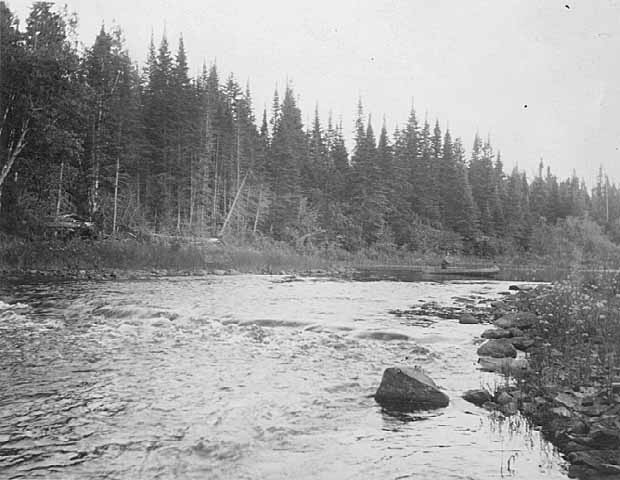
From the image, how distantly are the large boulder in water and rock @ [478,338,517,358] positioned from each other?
3.06 metres

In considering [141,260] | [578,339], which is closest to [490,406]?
[578,339]

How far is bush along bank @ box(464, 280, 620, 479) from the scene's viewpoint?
5.19 metres

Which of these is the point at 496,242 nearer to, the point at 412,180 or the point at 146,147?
the point at 412,180

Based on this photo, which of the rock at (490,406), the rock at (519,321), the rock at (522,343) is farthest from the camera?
the rock at (519,321)

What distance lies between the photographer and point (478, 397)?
7.14 meters

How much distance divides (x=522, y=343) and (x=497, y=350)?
922 millimetres

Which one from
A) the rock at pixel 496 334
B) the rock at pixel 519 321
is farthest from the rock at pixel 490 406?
the rock at pixel 519 321

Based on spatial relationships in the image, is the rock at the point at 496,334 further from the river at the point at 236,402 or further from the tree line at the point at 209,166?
the tree line at the point at 209,166

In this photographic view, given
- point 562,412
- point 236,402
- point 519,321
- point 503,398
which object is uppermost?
point 519,321

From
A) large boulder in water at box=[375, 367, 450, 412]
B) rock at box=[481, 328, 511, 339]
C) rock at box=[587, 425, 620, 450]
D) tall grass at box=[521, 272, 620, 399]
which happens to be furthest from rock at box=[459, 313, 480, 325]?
rock at box=[587, 425, 620, 450]

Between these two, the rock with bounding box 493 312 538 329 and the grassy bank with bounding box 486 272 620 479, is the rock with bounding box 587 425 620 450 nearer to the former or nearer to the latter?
the grassy bank with bounding box 486 272 620 479

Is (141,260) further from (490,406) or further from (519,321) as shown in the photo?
(490,406)

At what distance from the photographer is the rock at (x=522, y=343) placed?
10.4 m

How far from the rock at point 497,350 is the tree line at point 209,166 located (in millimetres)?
25199
